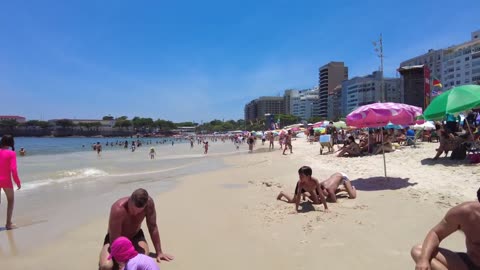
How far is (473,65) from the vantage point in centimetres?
8188

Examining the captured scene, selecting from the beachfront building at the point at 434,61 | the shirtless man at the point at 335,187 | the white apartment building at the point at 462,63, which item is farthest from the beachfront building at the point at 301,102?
the shirtless man at the point at 335,187

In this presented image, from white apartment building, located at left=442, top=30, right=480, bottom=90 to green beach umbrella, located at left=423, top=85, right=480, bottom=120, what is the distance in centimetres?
8464

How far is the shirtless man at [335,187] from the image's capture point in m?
6.82

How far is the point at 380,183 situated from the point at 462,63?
94817 mm

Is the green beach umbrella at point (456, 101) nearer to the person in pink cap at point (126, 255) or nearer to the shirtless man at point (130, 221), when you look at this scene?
the shirtless man at point (130, 221)

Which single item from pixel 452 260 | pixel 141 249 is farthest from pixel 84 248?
pixel 452 260

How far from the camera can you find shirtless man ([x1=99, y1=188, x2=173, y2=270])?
338 cm

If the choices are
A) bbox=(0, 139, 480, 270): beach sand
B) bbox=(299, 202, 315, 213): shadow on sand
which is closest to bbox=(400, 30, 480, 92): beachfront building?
bbox=(0, 139, 480, 270): beach sand

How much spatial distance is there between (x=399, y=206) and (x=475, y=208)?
381 cm

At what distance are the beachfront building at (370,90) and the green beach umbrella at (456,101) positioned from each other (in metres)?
104

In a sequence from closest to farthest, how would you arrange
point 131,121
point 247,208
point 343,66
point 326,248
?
point 326,248 → point 247,208 → point 343,66 → point 131,121

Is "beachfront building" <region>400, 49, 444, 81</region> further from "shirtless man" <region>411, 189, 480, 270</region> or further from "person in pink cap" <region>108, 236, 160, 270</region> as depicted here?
"person in pink cap" <region>108, 236, 160, 270</region>

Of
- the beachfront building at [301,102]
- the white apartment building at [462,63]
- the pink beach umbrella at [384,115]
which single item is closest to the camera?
the pink beach umbrella at [384,115]

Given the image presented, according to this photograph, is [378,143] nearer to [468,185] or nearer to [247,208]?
[468,185]
